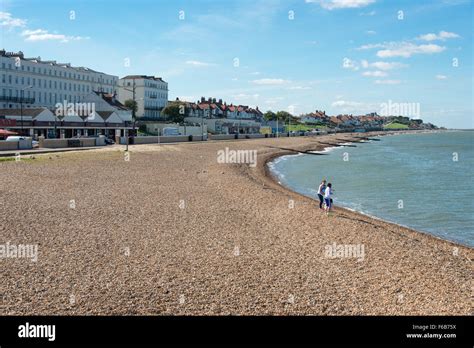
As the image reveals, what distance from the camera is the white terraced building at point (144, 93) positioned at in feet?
373

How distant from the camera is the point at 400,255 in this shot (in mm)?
14852

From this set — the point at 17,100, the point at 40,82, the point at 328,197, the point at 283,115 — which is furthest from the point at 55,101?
the point at 283,115

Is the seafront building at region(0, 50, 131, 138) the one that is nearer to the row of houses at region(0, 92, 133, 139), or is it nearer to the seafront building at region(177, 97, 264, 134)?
the row of houses at region(0, 92, 133, 139)

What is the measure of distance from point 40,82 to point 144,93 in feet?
99.9

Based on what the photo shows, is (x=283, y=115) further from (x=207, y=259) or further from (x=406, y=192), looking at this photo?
(x=207, y=259)

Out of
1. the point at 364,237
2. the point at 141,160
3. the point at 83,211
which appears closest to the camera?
the point at 364,237

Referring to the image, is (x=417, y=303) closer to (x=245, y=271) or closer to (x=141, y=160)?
(x=245, y=271)

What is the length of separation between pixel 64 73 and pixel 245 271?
91.9 meters

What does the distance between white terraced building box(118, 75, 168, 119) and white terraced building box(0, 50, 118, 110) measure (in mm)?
9561

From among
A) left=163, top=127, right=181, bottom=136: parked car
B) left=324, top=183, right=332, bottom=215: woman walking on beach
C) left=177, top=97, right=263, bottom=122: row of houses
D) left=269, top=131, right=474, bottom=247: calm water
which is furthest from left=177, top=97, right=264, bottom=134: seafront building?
left=324, top=183, right=332, bottom=215: woman walking on beach

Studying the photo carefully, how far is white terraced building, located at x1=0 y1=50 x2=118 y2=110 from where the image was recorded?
81.2m

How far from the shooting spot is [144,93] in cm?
11519
